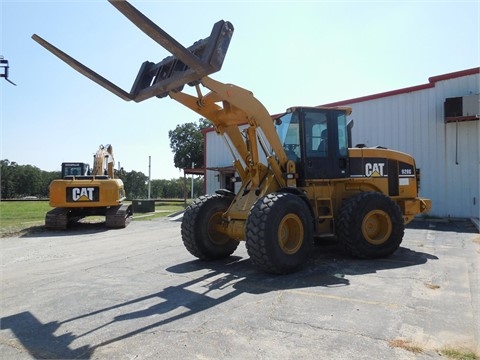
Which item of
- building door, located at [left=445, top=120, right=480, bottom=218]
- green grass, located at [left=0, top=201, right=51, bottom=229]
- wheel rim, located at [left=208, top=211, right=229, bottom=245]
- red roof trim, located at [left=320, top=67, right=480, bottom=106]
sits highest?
red roof trim, located at [left=320, top=67, right=480, bottom=106]

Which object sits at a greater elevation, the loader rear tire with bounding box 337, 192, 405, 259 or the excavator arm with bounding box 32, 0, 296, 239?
the excavator arm with bounding box 32, 0, 296, 239

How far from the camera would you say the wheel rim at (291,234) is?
20.6 ft

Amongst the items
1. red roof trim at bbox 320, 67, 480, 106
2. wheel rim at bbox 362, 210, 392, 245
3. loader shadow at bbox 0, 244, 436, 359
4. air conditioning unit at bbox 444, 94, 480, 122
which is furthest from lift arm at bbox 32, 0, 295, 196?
red roof trim at bbox 320, 67, 480, 106

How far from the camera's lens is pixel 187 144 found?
5988 centimetres

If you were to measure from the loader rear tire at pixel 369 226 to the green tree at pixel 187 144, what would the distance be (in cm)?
5101

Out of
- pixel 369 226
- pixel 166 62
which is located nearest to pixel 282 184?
pixel 369 226

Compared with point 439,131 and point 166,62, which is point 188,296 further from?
point 439,131

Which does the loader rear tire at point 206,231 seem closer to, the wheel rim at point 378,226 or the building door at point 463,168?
the wheel rim at point 378,226

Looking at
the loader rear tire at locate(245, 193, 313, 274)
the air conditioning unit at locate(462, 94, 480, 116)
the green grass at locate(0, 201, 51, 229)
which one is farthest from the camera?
the green grass at locate(0, 201, 51, 229)

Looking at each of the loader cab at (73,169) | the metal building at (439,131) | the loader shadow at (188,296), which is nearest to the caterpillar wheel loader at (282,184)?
the loader shadow at (188,296)

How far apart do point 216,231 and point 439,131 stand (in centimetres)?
1137

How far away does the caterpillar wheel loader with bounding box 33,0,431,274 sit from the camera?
19.2ft

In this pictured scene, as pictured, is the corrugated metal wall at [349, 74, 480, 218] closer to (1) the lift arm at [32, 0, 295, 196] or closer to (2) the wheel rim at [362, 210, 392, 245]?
(2) the wheel rim at [362, 210, 392, 245]

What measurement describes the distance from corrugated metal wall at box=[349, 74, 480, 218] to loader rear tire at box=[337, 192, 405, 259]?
27.3 feet
